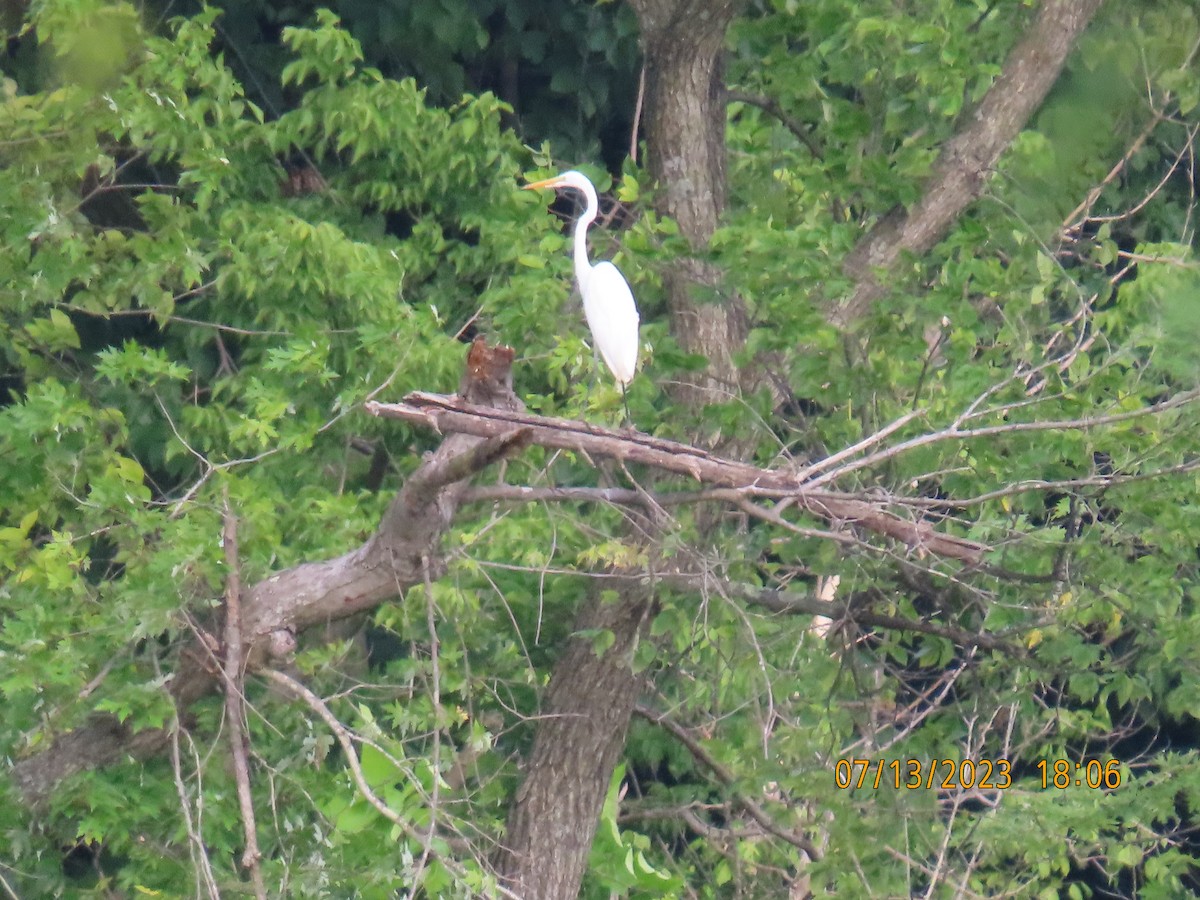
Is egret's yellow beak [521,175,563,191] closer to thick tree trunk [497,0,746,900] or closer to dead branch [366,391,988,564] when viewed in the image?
thick tree trunk [497,0,746,900]

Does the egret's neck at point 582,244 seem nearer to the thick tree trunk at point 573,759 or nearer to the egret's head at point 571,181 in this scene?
the egret's head at point 571,181

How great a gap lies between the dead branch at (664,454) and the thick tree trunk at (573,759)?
1044 mm

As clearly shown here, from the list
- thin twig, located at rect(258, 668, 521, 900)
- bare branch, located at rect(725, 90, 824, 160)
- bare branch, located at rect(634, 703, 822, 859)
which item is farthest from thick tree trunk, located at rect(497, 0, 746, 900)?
thin twig, located at rect(258, 668, 521, 900)

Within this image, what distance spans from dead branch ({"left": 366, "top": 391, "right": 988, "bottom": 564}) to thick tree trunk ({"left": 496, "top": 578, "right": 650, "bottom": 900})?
1.04m

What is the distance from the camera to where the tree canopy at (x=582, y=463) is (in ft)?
11.1

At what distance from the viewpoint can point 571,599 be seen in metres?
4.29

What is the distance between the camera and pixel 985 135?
13.6 ft

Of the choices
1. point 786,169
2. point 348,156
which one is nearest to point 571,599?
point 786,169

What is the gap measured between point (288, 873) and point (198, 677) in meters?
0.52

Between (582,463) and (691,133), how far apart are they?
108cm

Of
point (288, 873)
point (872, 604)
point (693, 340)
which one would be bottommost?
point (288, 873)

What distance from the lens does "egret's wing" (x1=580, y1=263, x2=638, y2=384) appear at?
4.81m

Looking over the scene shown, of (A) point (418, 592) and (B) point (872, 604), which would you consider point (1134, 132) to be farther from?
(A) point (418, 592)
